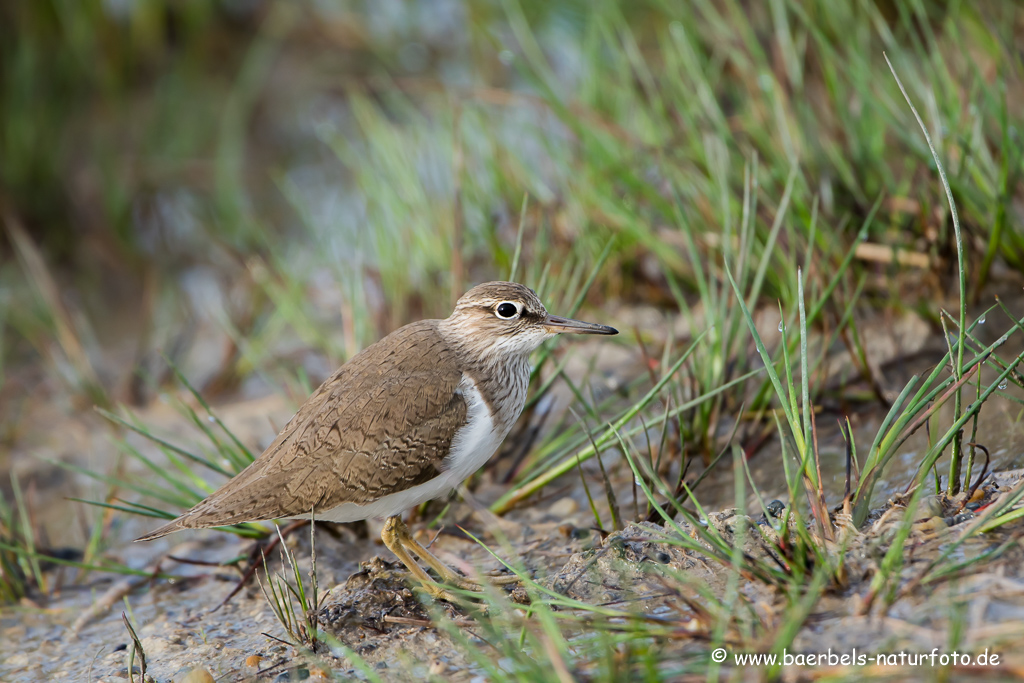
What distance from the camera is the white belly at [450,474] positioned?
12.6 feet

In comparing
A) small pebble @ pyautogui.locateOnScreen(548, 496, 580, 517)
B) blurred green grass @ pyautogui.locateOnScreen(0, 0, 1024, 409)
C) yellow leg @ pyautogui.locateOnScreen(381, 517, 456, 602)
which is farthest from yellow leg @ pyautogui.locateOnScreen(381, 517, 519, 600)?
blurred green grass @ pyautogui.locateOnScreen(0, 0, 1024, 409)

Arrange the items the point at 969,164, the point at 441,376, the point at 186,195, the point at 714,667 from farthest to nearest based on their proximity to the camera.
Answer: the point at 186,195 < the point at 969,164 < the point at 441,376 < the point at 714,667

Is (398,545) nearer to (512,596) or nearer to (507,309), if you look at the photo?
(512,596)

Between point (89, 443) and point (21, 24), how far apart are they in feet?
18.8

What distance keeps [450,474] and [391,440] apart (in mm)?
283

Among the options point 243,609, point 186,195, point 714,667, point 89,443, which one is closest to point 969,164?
point 714,667

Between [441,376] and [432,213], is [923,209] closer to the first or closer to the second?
[441,376]

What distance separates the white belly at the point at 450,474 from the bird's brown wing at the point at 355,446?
0.12 feet

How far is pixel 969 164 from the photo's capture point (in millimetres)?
4617

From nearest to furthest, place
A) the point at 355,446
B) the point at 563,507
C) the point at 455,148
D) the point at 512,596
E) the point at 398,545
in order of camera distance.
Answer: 1. the point at 512,596
2. the point at 355,446
3. the point at 398,545
4. the point at 563,507
5. the point at 455,148

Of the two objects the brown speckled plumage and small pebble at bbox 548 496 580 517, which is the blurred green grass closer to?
the brown speckled plumage

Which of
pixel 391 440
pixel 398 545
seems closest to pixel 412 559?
pixel 398 545

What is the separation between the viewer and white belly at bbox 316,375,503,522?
3.83 metres

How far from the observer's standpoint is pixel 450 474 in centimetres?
385
